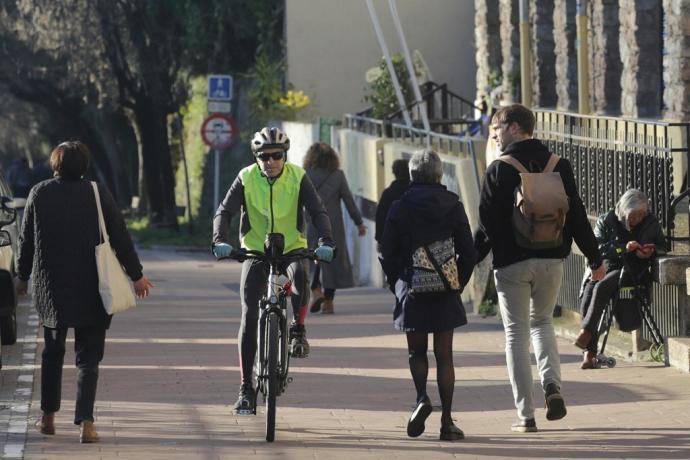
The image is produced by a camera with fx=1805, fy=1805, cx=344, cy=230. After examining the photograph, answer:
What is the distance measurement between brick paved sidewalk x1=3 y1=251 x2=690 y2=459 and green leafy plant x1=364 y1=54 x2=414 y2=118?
13.6 m

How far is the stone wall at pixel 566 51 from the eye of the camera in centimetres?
2488

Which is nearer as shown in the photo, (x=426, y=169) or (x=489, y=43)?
(x=426, y=169)

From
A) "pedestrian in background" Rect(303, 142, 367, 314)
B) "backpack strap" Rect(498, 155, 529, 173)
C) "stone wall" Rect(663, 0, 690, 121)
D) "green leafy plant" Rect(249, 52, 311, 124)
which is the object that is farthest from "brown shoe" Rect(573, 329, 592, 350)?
"green leafy plant" Rect(249, 52, 311, 124)

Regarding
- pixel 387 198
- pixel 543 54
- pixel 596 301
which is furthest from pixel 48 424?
pixel 543 54

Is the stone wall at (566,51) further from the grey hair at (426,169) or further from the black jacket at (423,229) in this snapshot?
the black jacket at (423,229)

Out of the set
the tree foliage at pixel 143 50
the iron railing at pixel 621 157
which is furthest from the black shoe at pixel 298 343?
the tree foliage at pixel 143 50

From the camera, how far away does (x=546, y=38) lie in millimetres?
26859

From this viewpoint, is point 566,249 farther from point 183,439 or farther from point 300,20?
point 300,20

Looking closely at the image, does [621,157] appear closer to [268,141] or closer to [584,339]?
[584,339]

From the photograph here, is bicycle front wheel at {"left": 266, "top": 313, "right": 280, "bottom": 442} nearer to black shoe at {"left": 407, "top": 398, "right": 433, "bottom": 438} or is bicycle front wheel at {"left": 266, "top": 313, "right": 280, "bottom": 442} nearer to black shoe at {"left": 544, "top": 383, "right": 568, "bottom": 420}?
black shoe at {"left": 407, "top": 398, "right": 433, "bottom": 438}

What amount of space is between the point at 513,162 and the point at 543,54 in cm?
1776

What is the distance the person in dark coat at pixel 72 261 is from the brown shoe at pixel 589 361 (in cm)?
404

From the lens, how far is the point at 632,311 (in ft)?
41.5

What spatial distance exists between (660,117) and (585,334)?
9162mm
